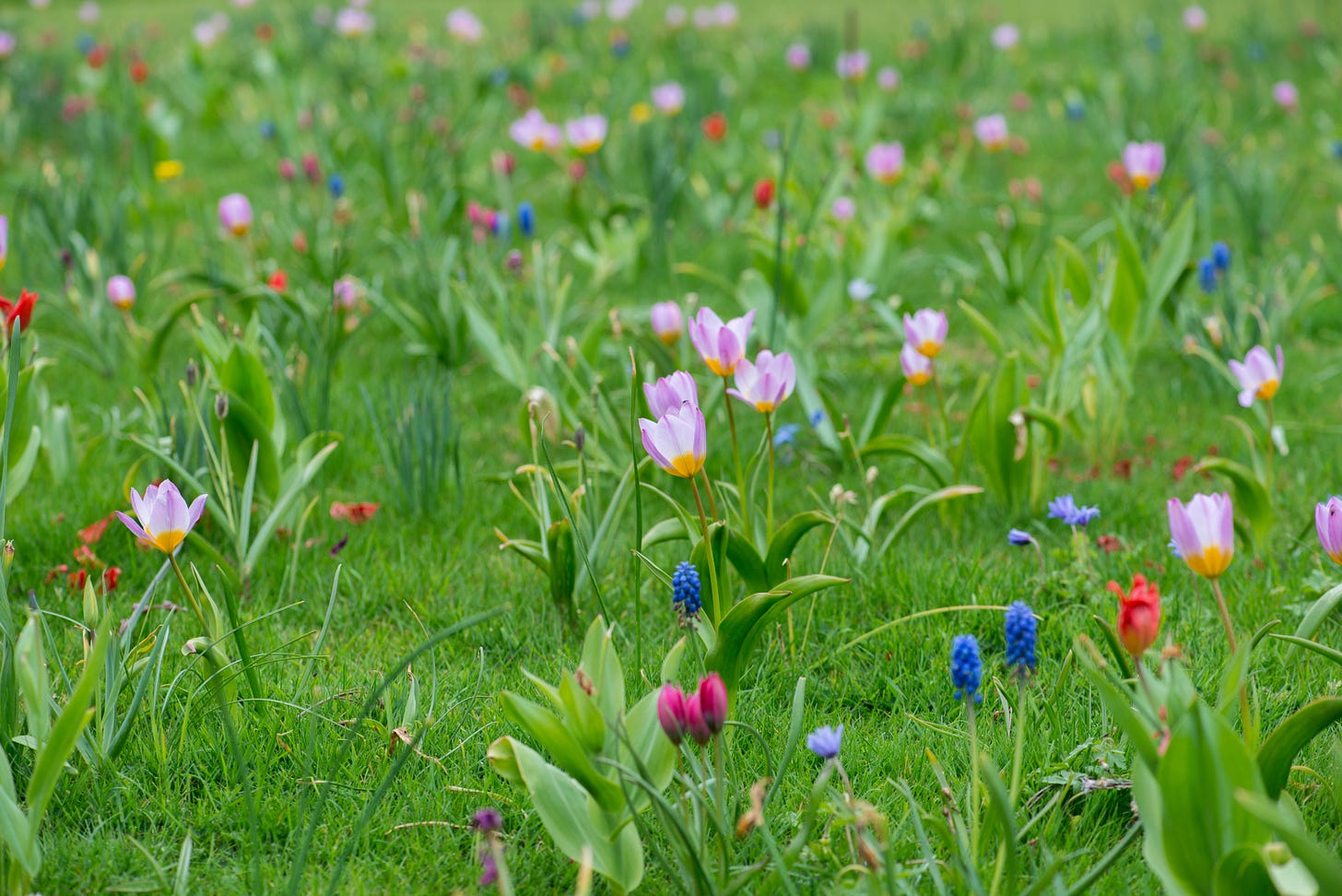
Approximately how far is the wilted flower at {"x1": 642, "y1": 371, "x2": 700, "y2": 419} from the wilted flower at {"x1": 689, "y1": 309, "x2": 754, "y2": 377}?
0.19 meters

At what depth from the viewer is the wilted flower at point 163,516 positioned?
1704 millimetres

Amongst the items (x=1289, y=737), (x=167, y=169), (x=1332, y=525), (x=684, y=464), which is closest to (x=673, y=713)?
(x=684, y=464)

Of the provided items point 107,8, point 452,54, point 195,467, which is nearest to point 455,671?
point 195,467

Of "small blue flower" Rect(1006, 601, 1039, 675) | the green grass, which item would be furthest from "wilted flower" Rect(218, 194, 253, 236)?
"small blue flower" Rect(1006, 601, 1039, 675)

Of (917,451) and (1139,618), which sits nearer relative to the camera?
(1139,618)

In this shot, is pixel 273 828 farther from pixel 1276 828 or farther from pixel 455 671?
pixel 1276 828

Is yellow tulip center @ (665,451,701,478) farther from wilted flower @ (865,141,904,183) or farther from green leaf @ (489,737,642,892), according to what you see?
wilted flower @ (865,141,904,183)

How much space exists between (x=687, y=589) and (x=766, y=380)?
41 centimetres

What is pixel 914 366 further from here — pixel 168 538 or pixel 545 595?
pixel 168 538

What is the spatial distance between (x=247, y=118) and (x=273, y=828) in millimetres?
5344

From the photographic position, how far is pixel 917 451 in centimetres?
252

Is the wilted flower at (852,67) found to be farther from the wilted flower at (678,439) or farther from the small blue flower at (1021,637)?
the small blue flower at (1021,637)

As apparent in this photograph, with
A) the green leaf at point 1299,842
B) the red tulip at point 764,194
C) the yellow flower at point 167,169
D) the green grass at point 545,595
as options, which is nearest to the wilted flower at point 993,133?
the green grass at point 545,595

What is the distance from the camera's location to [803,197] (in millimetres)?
4223
